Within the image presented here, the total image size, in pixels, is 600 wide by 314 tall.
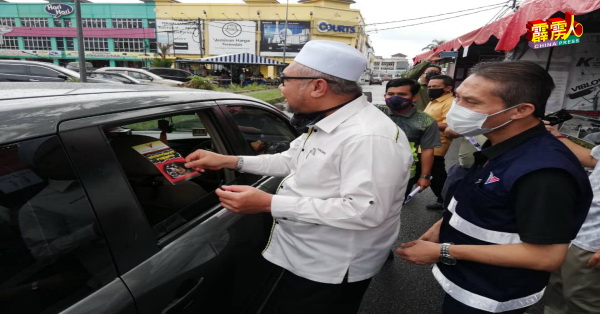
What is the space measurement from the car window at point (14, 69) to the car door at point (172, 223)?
1248 centimetres

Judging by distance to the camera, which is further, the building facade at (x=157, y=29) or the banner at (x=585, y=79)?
the building facade at (x=157, y=29)

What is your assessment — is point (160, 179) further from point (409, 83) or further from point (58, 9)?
point (58, 9)

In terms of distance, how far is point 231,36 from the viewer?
154ft

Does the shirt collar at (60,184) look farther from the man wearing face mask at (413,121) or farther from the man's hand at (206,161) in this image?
the man wearing face mask at (413,121)

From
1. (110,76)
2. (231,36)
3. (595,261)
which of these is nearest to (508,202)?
(595,261)

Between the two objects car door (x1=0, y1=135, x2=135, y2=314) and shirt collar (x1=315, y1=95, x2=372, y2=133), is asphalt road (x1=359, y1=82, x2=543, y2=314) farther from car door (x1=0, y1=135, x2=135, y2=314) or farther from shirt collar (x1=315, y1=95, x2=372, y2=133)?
car door (x1=0, y1=135, x2=135, y2=314)

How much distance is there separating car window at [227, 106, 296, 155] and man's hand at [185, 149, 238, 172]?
16.1 inches

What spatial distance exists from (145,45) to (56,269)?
176 feet

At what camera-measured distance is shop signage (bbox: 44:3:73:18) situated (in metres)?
44.9

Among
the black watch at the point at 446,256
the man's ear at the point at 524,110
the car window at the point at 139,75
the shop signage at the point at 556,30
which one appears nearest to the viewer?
the man's ear at the point at 524,110

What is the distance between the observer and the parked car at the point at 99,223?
89 centimetres

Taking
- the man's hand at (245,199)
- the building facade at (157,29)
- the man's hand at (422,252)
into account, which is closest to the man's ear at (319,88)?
the man's hand at (245,199)

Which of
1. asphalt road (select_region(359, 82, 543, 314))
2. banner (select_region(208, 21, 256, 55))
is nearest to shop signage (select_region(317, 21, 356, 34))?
banner (select_region(208, 21, 256, 55))

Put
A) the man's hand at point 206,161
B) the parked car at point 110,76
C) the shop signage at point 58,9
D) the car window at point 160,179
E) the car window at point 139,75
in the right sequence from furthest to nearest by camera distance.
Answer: the shop signage at point 58,9 → the car window at point 139,75 → the parked car at point 110,76 → the man's hand at point 206,161 → the car window at point 160,179
